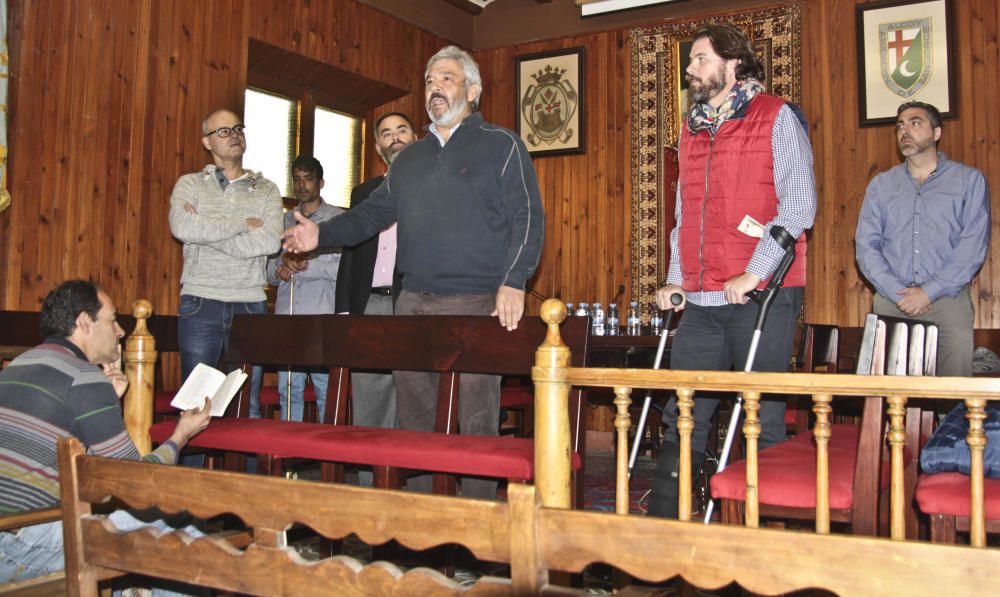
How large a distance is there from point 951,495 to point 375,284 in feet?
8.12

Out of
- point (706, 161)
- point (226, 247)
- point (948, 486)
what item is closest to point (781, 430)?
point (948, 486)

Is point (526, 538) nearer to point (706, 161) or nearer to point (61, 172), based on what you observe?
point (706, 161)

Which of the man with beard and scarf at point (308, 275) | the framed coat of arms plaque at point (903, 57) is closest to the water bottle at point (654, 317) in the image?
the framed coat of arms plaque at point (903, 57)

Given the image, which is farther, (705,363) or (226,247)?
(226,247)

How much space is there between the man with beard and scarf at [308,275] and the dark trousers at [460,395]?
1.43m

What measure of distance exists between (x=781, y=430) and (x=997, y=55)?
430 centimetres

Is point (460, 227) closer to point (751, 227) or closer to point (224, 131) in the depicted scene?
point (751, 227)

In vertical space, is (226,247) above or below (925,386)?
above

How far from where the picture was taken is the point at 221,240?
12.8 ft

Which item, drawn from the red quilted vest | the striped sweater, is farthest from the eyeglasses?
the red quilted vest

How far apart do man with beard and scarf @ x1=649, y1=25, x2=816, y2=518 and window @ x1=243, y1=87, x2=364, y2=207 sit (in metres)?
3.78

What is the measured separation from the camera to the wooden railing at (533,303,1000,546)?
1.69 m

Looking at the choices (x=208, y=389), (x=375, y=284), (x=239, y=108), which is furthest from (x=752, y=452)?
(x=239, y=108)

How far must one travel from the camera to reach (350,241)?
10.2 feet
